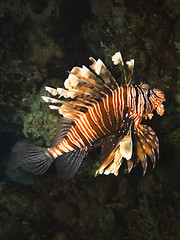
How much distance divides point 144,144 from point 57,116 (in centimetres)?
215

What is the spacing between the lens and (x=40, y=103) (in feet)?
13.1

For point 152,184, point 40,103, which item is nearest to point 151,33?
point 40,103

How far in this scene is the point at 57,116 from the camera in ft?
12.3

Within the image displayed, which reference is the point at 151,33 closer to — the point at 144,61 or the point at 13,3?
the point at 144,61

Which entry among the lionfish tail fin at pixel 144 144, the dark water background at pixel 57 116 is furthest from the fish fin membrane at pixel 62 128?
the dark water background at pixel 57 116

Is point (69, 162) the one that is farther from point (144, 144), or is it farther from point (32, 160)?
point (144, 144)

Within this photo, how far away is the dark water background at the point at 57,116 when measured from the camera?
3246 mm

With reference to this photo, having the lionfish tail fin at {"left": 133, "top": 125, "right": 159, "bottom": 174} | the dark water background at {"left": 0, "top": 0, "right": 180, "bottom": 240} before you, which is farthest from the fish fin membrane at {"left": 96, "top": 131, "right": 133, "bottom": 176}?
the dark water background at {"left": 0, "top": 0, "right": 180, "bottom": 240}

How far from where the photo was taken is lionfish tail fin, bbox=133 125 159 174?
2055 mm

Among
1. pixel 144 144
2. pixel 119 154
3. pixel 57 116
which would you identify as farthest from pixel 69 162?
pixel 57 116

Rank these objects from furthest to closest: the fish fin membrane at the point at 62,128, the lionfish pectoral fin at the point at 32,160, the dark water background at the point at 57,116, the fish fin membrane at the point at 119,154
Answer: the dark water background at the point at 57,116 → the lionfish pectoral fin at the point at 32,160 → the fish fin membrane at the point at 62,128 → the fish fin membrane at the point at 119,154

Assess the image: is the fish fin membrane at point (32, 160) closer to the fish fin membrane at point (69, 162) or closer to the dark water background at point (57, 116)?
the fish fin membrane at point (69, 162)

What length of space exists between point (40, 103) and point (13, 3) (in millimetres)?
3100

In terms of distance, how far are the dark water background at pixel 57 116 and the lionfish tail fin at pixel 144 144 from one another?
139 cm
